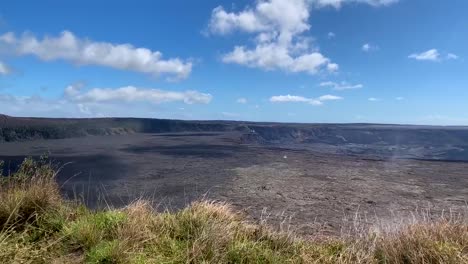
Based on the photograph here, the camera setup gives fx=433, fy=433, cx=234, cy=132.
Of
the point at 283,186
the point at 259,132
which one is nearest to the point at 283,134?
the point at 259,132

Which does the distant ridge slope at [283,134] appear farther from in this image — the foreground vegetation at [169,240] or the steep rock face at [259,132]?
the foreground vegetation at [169,240]

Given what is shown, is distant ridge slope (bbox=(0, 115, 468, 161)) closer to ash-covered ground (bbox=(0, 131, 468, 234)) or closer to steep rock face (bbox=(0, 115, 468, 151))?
steep rock face (bbox=(0, 115, 468, 151))

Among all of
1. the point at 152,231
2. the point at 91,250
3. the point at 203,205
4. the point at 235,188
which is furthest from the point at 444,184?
the point at 91,250

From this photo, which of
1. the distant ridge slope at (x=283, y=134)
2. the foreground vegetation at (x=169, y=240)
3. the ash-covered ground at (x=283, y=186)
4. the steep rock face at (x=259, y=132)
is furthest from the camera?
the steep rock face at (x=259, y=132)

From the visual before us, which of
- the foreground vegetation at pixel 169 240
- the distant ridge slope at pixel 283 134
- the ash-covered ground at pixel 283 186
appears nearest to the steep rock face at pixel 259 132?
the distant ridge slope at pixel 283 134

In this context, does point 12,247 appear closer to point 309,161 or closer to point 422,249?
point 422,249

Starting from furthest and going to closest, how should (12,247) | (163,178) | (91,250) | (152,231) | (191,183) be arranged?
1. (163,178)
2. (191,183)
3. (152,231)
4. (91,250)
5. (12,247)

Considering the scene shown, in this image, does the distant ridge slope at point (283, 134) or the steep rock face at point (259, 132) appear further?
the steep rock face at point (259, 132)

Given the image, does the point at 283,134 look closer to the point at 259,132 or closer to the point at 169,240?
the point at 259,132

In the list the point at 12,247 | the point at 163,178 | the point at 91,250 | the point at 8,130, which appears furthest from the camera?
the point at 8,130
